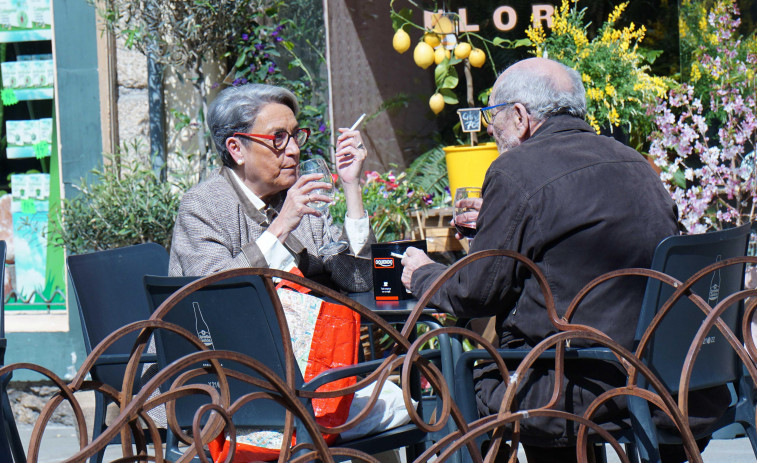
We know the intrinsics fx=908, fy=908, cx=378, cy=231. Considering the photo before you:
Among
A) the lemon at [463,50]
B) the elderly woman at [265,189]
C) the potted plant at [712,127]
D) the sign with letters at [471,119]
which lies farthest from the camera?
the lemon at [463,50]

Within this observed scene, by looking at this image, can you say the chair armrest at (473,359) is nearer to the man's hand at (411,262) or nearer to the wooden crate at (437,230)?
the man's hand at (411,262)

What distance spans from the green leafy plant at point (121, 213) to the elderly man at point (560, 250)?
8.71 ft

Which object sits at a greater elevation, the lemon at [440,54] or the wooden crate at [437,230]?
the lemon at [440,54]

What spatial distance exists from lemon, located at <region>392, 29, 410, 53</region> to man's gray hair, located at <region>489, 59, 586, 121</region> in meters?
2.91

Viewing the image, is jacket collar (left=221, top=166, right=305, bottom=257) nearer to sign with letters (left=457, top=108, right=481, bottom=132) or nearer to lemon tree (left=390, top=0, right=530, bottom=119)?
sign with letters (left=457, top=108, right=481, bottom=132)

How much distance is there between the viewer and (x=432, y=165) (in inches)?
220

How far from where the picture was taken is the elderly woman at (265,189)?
123 inches

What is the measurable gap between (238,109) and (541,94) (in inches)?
46.8

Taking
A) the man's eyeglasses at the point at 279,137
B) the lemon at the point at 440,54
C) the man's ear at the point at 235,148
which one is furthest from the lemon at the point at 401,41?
the man's ear at the point at 235,148

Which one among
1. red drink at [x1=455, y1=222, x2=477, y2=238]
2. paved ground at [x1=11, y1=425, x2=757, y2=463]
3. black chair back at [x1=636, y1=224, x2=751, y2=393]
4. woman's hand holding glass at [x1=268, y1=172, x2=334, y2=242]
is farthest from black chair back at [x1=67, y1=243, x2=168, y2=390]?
black chair back at [x1=636, y1=224, x2=751, y2=393]

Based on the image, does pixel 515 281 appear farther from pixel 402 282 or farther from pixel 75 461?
pixel 75 461

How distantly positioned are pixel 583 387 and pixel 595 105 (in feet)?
9.44

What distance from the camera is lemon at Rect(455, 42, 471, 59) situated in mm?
5301

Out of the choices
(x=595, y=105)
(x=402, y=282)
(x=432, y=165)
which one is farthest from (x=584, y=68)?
(x=402, y=282)
